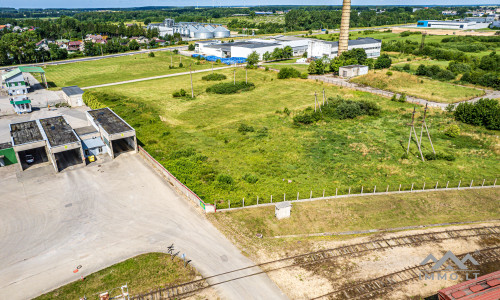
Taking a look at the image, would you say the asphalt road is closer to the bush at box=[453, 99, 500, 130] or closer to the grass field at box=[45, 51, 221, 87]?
the bush at box=[453, 99, 500, 130]

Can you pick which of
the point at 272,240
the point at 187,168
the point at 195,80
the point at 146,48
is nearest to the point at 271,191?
the point at 272,240

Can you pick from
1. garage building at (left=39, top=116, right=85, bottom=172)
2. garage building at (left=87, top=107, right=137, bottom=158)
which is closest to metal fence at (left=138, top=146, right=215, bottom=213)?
garage building at (left=87, top=107, right=137, bottom=158)

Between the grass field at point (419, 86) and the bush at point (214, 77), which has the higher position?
the bush at point (214, 77)

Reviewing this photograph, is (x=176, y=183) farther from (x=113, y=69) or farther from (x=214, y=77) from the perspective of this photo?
(x=113, y=69)


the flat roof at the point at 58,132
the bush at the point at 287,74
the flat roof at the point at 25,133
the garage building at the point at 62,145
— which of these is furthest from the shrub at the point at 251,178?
the bush at the point at 287,74

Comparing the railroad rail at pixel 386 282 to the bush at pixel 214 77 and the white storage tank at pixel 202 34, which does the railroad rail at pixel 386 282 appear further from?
the white storage tank at pixel 202 34

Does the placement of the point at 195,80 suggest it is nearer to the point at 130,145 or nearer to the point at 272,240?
the point at 130,145

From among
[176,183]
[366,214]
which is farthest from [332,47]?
[176,183]
